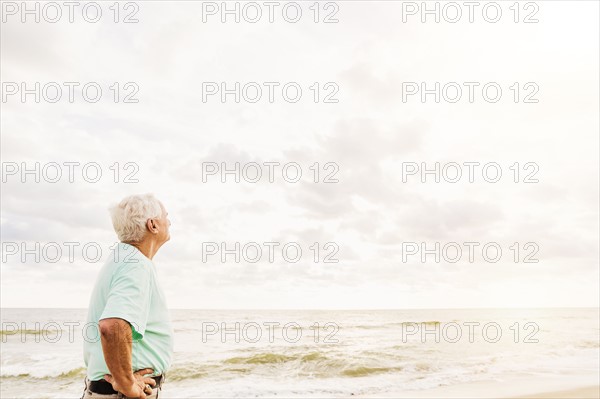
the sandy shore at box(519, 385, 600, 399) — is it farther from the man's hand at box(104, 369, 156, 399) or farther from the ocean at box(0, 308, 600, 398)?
the man's hand at box(104, 369, 156, 399)

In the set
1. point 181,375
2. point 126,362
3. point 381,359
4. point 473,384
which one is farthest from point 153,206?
point 381,359

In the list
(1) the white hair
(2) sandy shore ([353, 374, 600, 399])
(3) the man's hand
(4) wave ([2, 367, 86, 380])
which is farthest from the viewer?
(4) wave ([2, 367, 86, 380])

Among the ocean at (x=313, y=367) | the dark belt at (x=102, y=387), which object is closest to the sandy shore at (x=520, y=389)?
the ocean at (x=313, y=367)

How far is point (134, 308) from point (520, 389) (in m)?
9.18

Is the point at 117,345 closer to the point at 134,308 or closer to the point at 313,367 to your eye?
the point at 134,308

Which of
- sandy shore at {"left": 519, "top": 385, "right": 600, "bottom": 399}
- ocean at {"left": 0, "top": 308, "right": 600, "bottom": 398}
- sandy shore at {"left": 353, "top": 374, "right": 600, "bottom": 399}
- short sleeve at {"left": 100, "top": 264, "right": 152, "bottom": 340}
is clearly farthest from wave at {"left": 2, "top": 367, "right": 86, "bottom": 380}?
short sleeve at {"left": 100, "top": 264, "right": 152, "bottom": 340}

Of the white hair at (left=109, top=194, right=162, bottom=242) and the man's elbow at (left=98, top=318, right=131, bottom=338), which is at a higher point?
the white hair at (left=109, top=194, right=162, bottom=242)

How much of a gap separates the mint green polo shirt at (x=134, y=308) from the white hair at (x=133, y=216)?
6cm

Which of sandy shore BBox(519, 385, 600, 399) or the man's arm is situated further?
sandy shore BBox(519, 385, 600, 399)

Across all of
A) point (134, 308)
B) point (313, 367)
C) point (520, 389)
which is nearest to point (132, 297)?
point (134, 308)

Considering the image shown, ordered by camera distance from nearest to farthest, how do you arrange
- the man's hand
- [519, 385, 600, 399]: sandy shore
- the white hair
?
the man's hand < the white hair < [519, 385, 600, 399]: sandy shore

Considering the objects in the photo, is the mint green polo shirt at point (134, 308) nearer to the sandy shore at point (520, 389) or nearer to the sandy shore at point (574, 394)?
the sandy shore at point (520, 389)

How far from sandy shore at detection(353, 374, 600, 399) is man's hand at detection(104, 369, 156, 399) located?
25.2ft

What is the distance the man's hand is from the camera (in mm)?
2285
